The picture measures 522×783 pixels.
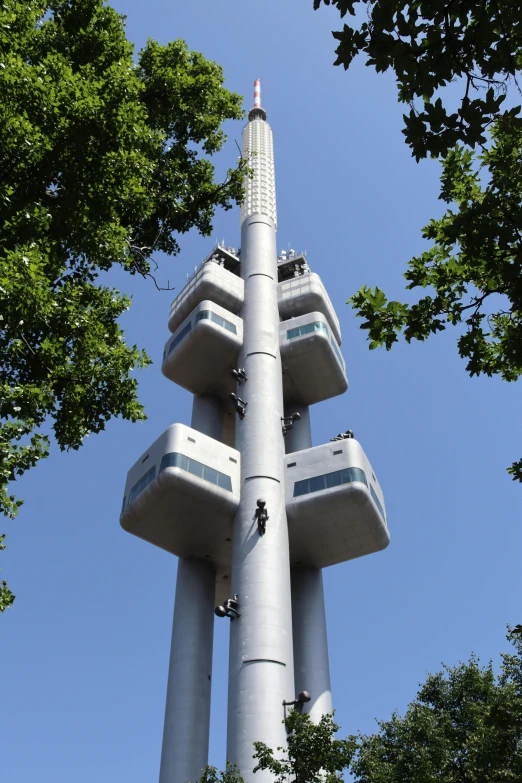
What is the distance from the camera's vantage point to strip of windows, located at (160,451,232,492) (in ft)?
122

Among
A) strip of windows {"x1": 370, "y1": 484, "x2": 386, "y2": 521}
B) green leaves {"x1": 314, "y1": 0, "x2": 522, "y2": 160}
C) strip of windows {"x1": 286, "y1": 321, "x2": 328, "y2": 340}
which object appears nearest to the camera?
green leaves {"x1": 314, "y1": 0, "x2": 522, "y2": 160}

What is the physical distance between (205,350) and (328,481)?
47.5 ft

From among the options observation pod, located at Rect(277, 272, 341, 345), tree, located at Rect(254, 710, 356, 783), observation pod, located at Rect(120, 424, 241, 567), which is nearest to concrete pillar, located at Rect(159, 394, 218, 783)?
observation pod, located at Rect(120, 424, 241, 567)

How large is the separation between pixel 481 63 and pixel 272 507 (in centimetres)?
3129

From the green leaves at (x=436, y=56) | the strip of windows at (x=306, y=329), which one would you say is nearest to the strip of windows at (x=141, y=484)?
the strip of windows at (x=306, y=329)

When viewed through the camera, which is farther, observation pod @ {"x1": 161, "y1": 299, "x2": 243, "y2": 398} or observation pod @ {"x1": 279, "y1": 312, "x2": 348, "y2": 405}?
observation pod @ {"x1": 279, "y1": 312, "x2": 348, "y2": 405}

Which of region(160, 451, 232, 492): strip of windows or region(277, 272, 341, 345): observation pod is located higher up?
region(277, 272, 341, 345): observation pod

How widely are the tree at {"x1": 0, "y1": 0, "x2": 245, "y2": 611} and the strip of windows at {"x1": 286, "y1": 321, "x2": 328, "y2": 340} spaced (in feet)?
93.2

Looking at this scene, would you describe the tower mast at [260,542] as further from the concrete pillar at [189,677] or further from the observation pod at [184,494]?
the concrete pillar at [189,677]

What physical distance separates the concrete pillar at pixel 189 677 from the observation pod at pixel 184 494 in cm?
198

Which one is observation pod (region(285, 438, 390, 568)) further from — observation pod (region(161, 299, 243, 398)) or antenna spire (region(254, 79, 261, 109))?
antenna spire (region(254, 79, 261, 109))

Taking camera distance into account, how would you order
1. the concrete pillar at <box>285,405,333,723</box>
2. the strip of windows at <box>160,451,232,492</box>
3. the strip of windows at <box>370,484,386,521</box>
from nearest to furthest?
the strip of windows at <box>160,451,232,492</box>, the concrete pillar at <box>285,405,333,723</box>, the strip of windows at <box>370,484,386,521</box>

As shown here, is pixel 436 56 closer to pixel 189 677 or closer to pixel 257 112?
pixel 189 677

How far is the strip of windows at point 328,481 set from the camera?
3822 centimetres
